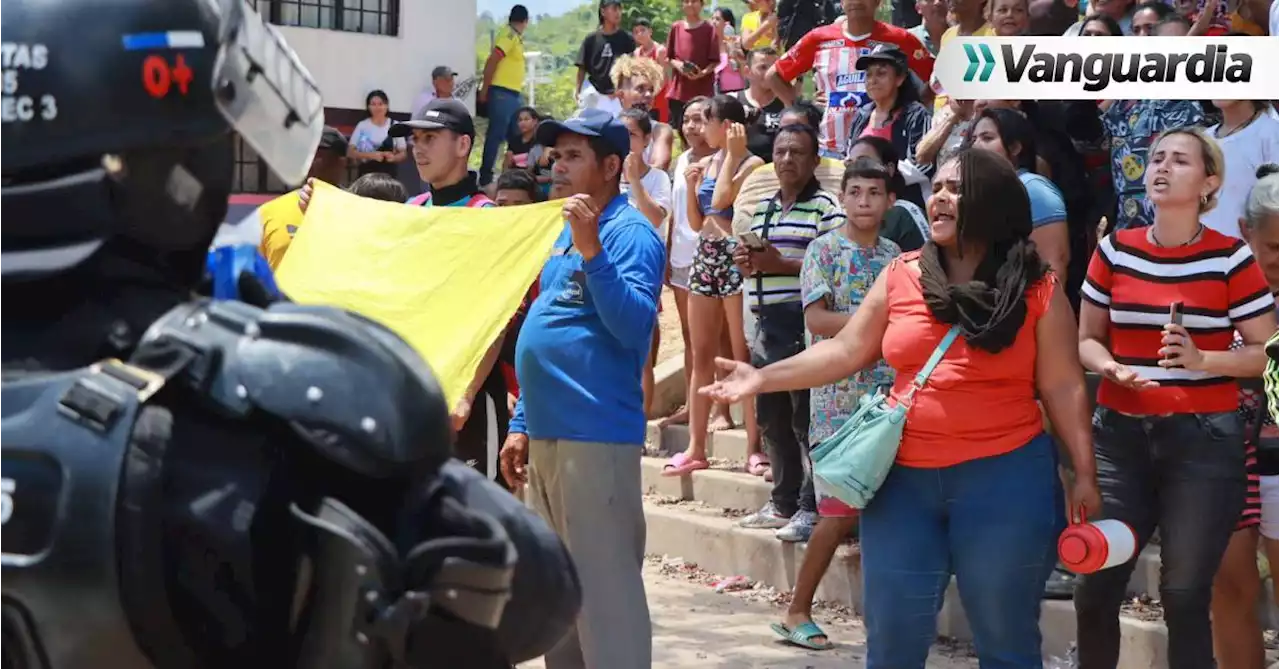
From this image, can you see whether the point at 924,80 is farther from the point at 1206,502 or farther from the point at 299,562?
the point at 299,562

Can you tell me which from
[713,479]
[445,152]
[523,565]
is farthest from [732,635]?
[523,565]

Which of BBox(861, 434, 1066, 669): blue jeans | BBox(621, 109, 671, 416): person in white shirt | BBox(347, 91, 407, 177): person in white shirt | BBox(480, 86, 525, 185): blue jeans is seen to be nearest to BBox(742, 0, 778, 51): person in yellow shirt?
BBox(621, 109, 671, 416): person in white shirt

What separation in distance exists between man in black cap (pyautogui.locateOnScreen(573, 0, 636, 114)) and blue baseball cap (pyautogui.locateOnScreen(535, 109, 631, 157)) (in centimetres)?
899

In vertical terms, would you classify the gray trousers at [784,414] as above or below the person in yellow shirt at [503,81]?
below

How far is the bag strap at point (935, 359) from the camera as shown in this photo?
4672mm

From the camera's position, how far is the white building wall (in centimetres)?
1809

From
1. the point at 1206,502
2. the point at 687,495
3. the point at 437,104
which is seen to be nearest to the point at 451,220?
the point at 437,104

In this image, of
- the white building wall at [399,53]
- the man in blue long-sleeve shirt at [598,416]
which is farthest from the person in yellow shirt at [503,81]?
the man in blue long-sleeve shirt at [598,416]

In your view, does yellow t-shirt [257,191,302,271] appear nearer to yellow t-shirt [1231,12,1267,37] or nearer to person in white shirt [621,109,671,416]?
person in white shirt [621,109,671,416]

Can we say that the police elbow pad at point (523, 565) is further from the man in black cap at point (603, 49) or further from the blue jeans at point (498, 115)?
the blue jeans at point (498, 115)

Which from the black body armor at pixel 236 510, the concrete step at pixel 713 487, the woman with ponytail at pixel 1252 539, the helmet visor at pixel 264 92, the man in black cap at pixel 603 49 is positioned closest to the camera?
the black body armor at pixel 236 510

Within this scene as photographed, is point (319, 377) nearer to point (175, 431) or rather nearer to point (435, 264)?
point (175, 431)

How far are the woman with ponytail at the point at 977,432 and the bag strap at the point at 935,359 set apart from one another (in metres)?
0.01

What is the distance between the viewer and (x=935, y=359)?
4.68 meters
